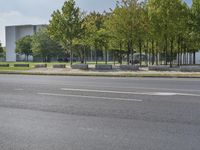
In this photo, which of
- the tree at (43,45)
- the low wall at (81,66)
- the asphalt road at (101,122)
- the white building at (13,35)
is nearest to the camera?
the asphalt road at (101,122)

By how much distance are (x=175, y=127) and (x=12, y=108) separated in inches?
204

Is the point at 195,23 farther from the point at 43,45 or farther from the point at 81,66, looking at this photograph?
the point at 43,45

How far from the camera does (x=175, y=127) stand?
813cm

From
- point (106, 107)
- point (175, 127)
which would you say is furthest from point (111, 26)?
point (175, 127)

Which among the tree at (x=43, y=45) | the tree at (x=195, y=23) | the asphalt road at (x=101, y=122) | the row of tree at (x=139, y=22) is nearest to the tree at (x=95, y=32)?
the row of tree at (x=139, y=22)

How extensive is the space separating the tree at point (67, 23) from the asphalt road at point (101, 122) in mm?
32593

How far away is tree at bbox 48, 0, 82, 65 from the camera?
45781 millimetres

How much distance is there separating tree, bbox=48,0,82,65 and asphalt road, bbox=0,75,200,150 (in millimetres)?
32593

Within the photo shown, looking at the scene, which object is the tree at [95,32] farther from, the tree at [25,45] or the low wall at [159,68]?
the tree at [25,45]

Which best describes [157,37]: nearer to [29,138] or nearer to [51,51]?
[29,138]

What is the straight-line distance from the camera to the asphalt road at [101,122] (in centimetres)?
687

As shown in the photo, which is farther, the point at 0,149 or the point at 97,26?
the point at 97,26

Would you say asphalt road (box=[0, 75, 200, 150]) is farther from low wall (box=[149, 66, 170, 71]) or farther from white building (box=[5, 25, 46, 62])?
white building (box=[5, 25, 46, 62])

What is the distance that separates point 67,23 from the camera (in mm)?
45875
